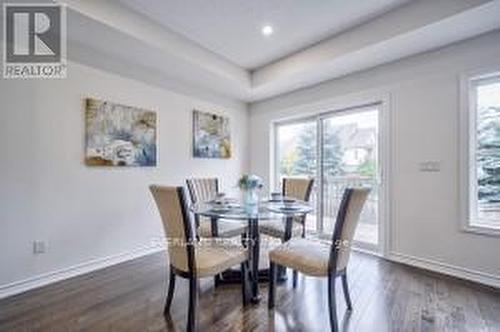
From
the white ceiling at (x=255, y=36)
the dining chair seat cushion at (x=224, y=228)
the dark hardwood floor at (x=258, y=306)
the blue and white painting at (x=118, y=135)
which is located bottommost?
the dark hardwood floor at (x=258, y=306)

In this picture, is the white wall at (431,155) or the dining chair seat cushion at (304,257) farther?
the white wall at (431,155)

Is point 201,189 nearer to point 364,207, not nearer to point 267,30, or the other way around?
point 267,30

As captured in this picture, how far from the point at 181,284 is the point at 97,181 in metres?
1.54

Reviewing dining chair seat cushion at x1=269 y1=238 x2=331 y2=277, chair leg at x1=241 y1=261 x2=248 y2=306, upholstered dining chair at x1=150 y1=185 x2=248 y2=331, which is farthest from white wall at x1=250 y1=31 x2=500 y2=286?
upholstered dining chair at x1=150 y1=185 x2=248 y2=331

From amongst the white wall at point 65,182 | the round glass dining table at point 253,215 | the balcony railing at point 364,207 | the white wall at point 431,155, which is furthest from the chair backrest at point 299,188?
the white wall at point 65,182

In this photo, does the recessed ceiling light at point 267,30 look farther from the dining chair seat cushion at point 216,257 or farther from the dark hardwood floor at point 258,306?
the dark hardwood floor at point 258,306

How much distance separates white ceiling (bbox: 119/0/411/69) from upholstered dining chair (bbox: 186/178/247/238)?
1.80m

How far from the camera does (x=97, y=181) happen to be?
301 cm

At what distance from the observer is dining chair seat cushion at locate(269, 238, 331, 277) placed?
188 cm

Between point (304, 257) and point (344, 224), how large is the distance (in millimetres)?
408

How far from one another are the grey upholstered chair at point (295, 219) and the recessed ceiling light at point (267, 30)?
1.81 metres

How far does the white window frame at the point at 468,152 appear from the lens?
2.66 m

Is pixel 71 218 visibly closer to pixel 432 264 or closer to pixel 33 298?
pixel 33 298

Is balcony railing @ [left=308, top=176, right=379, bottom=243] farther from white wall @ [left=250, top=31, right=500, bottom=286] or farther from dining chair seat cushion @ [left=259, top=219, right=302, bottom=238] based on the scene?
dining chair seat cushion @ [left=259, top=219, right=302, bottom=238]
